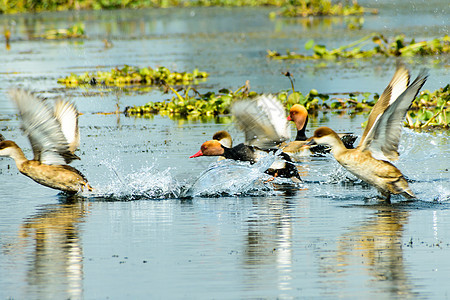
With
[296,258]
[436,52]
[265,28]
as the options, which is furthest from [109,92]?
[265,28]

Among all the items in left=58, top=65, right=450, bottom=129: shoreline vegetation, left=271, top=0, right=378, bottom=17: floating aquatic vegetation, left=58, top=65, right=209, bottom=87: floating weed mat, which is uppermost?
left=271, top=0, right=378, bottom=17: floating aquatic vegetation

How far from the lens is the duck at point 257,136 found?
11523 mm

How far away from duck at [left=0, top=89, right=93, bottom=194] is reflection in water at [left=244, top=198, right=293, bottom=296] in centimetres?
244

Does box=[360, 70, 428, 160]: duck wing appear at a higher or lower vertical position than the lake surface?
higher

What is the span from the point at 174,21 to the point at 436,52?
89.1 feet

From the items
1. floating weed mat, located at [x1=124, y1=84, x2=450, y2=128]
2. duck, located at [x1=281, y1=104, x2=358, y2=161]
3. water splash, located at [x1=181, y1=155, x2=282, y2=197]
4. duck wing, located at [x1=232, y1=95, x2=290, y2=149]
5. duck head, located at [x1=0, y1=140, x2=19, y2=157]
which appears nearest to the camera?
water splash, located at [x1=181, y1=155, x2=282, y2=197]

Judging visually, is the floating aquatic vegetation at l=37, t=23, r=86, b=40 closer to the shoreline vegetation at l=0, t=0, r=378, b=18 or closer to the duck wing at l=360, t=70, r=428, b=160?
the shoreline vegetation at l=0, t=0, r=378, b=18

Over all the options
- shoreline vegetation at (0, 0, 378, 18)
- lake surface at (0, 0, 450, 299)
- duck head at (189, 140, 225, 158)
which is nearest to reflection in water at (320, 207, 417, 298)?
lake surface at (0, 0, 450, 299)

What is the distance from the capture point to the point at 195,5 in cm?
6594

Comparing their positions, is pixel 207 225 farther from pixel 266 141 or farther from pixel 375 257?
pixel 266 141

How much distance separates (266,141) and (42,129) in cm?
321

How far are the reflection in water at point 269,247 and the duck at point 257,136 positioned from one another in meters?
1.59

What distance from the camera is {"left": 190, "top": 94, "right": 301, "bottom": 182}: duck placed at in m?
11.5

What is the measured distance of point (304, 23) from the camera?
145 feet
